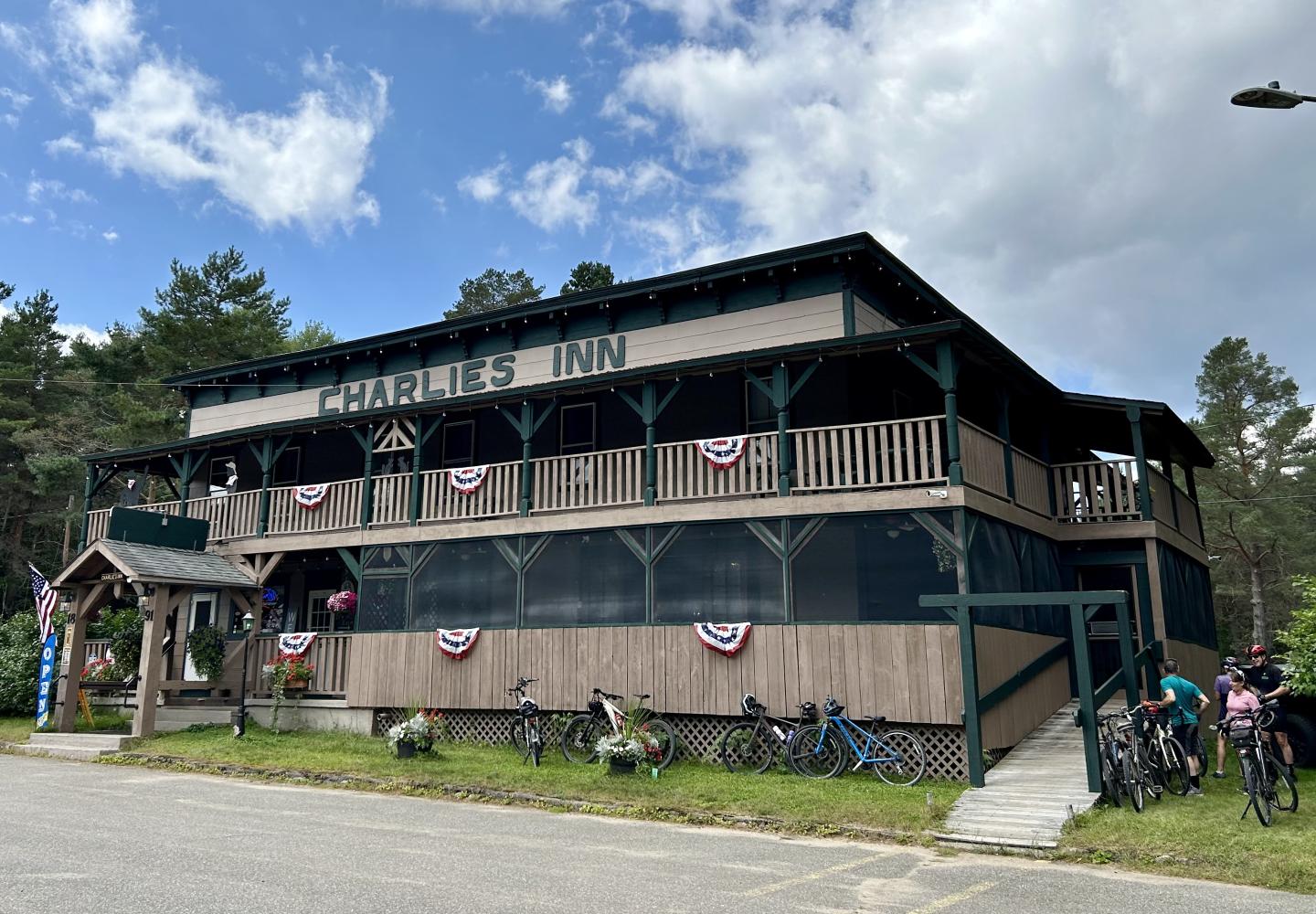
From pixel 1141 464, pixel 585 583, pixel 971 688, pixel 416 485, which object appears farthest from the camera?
pixel 416 485

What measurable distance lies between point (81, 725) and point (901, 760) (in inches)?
631

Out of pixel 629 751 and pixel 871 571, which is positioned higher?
pixel 871 571

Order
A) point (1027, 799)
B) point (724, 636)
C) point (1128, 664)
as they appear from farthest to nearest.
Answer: point (724, 636) → point (1128, 664) → point (1027, 799)

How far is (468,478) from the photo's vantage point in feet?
62.2

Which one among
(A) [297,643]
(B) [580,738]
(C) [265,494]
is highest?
(C) [265,494]

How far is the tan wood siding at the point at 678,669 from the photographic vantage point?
13742mm

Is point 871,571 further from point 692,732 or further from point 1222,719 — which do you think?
point 1222,719

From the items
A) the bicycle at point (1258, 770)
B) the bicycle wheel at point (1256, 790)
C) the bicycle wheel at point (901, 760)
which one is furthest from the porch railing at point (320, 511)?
the bicycle wheel at point (1256, 790)

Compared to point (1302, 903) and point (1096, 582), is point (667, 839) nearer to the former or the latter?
point (1302, 903)

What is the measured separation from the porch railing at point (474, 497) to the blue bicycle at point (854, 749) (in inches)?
278

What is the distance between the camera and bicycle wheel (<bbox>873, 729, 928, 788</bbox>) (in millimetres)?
13328

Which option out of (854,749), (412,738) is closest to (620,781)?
(854,749)

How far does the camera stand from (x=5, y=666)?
72.0 feet

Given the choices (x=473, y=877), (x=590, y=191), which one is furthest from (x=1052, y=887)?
(x=590, y=191)
